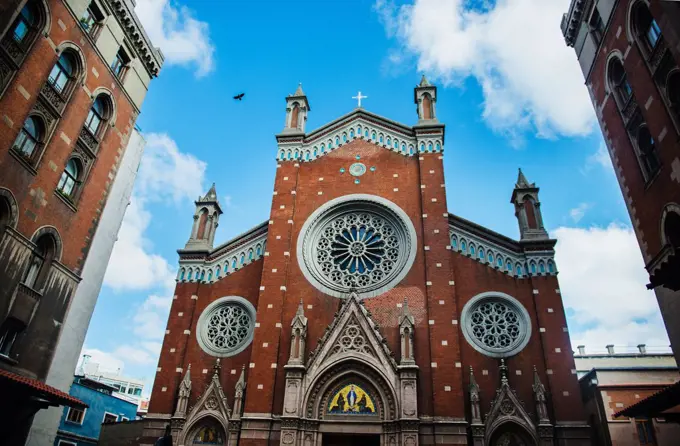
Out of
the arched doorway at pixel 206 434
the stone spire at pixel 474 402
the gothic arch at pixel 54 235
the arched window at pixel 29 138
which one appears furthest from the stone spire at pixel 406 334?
the arched window at pixel 29 138

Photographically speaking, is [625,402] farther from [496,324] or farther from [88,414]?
[88,414]

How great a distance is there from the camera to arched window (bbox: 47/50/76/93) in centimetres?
1819

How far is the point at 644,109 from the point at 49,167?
68.4 feet

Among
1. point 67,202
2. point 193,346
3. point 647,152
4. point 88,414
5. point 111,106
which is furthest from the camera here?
point 88,414

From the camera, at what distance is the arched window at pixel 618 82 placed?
727 inches

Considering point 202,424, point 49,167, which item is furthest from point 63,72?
point 202,424

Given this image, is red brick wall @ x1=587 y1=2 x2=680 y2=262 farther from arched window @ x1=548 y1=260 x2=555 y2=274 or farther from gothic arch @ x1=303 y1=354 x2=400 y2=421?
gothic arch @ x1=303 y1=354 x2=400 y2=421

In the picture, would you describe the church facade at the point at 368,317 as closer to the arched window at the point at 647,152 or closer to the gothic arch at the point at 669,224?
the arched window at the point at 647,152

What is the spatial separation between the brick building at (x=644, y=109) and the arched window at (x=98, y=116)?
2074cm

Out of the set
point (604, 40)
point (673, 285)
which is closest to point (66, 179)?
point (673, 285)

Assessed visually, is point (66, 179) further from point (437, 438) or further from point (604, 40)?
point (604, 40)

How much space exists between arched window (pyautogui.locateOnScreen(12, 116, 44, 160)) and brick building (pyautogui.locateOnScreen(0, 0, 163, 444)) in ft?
0.12

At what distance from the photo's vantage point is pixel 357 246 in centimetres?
2600

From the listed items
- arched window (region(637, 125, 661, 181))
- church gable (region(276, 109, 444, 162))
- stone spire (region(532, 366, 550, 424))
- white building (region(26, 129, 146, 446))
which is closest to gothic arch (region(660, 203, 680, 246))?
arched window (region(637, 125, 661, 181))
